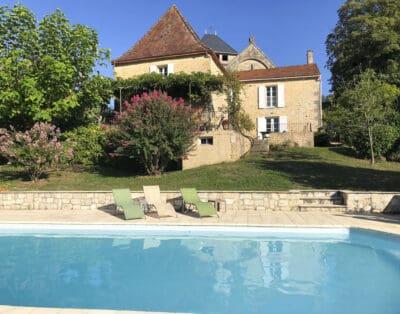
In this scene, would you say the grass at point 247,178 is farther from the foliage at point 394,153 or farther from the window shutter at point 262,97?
the window shutter at point 262,97

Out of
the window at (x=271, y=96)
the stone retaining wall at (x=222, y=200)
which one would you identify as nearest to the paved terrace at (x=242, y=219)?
the stone retaining wall at (x=222, y=200)

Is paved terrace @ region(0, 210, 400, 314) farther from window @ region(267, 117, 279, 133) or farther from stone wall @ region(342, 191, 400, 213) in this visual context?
window @ region(267, 117, 279, 133)

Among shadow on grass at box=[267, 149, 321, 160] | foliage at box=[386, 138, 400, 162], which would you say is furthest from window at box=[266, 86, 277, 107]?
foliage at box=[386, 138, 400, 162]

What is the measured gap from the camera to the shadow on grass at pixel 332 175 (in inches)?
500

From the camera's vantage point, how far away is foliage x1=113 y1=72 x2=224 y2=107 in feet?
67.8

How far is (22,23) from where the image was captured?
19609mm

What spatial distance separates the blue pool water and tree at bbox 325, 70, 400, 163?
11.4 metres

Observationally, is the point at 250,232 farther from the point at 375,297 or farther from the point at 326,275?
the point at 375,297

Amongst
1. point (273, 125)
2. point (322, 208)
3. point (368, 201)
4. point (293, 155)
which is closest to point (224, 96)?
point (273, 125)

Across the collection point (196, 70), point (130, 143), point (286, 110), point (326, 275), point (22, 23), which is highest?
point (22, 23)

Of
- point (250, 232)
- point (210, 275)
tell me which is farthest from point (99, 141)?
point (210, 275)

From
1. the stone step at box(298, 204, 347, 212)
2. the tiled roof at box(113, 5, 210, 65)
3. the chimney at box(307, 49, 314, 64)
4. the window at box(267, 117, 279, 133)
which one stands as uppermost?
the chimney at box(307, 49, 314, 64)

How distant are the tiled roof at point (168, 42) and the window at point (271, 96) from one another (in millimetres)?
7790

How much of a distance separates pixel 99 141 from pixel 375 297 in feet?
51.8
